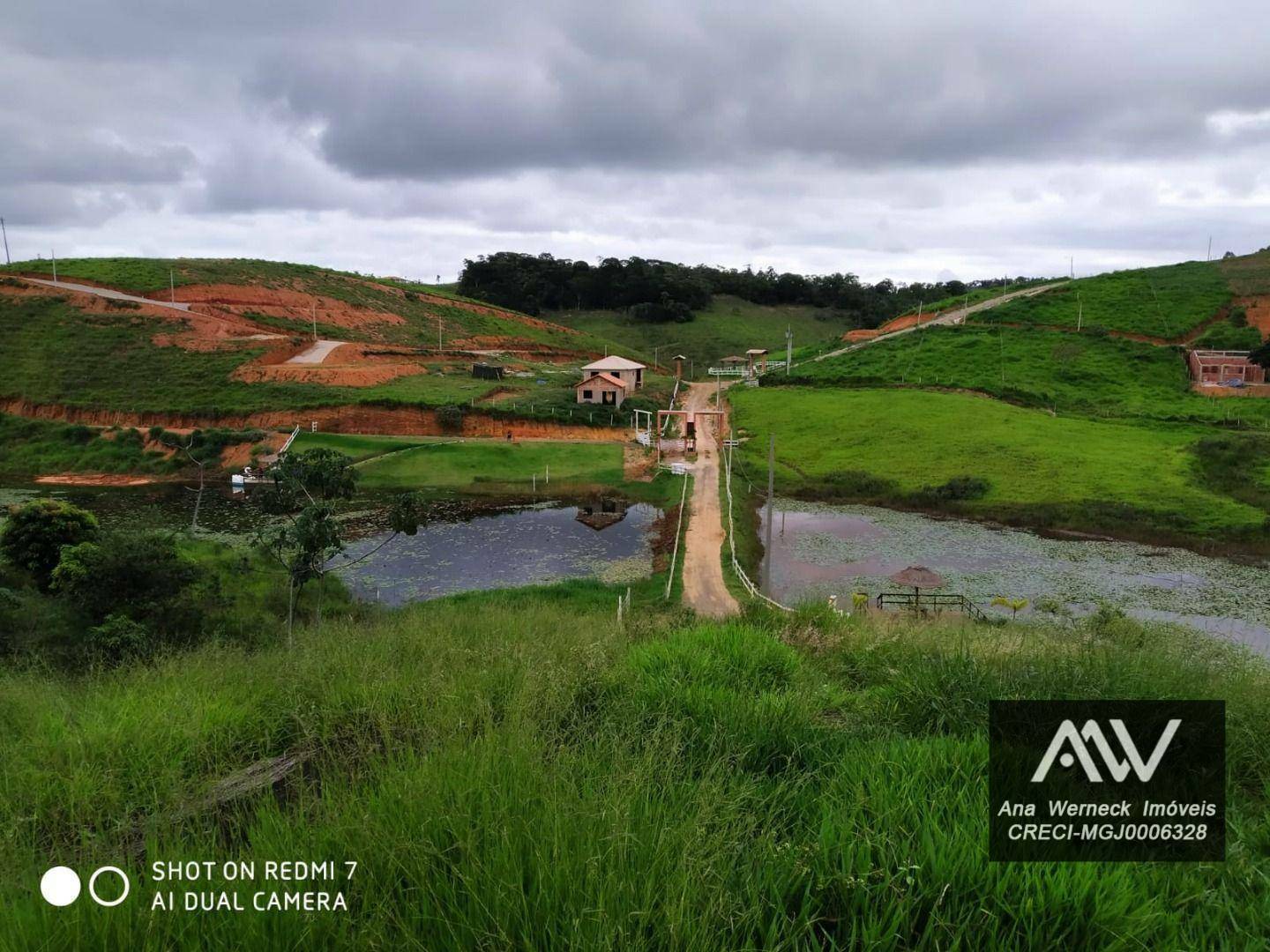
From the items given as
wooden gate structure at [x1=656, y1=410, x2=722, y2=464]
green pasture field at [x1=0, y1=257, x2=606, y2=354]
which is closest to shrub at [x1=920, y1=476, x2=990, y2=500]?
wooden gate structure at [x1=656, y1=410, x2=722, y2=464]

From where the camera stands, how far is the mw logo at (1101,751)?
3.70 meters

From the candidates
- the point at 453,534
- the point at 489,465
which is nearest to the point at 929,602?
the point at 453,534

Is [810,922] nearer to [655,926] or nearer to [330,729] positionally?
[655,926]

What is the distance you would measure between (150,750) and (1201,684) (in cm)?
656

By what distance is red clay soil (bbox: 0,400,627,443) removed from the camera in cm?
3922

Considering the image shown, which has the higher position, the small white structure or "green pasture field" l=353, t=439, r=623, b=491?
the small white structure

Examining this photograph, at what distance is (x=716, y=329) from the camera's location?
83.4m

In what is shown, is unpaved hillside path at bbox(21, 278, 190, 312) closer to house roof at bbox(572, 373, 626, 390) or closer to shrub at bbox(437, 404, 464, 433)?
shrub at bbox(437, 404, 464, 433)

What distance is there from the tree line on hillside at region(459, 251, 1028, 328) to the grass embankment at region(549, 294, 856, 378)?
4.99ft

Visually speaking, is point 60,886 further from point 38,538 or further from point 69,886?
point 38,538

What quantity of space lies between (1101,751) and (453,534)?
23.4 metres

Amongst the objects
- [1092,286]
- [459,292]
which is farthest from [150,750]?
[459,292]

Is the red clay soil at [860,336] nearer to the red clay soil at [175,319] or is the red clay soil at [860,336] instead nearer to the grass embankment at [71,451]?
the red clay soil at [175,319]

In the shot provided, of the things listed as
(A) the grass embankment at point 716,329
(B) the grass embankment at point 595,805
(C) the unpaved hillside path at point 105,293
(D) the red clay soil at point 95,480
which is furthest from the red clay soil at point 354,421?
(B) the grass embankment at point 595,805
